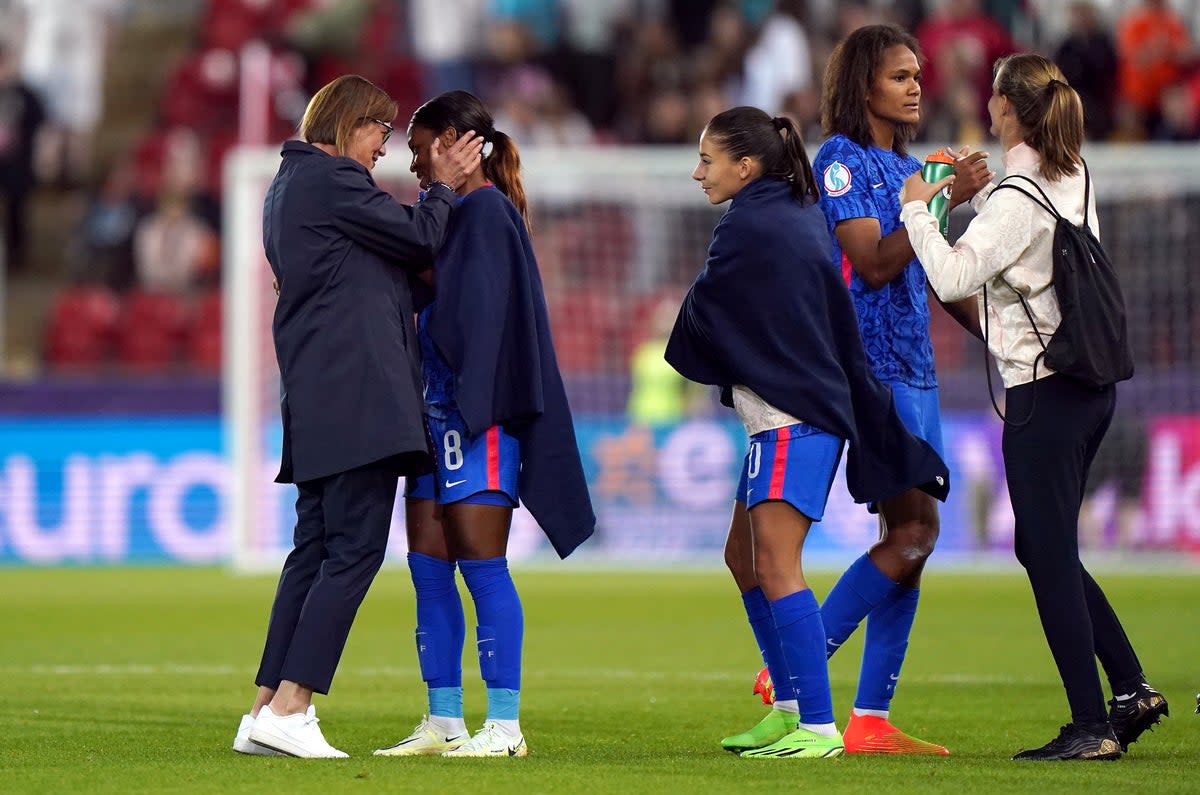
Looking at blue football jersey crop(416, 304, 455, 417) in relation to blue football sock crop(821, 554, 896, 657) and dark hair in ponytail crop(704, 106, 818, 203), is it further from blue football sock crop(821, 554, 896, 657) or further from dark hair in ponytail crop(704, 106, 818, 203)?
blue football sock crop(821, 554, 896, 657)

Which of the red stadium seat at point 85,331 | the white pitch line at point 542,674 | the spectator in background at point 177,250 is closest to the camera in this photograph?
the white pitch line at point 542,674

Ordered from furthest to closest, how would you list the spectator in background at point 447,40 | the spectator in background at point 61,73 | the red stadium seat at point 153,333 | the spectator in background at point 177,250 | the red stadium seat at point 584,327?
the spectator in background at point 61,73 → the spectator in background at point 447,40 → the spectator in background at point 177,250 → the red stadium seat at point 153,333 → the red stadium seat at point 584,327

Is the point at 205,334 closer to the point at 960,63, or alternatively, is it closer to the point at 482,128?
the point at 960,63

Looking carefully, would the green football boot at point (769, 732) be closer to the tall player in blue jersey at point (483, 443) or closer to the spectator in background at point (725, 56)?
the tall player in blue jersey at point (483, 443)

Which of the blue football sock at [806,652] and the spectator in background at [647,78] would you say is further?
the spectator in background at [647,78]

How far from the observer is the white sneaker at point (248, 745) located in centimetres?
572

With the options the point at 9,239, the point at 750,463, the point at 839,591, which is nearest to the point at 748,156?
the point at 750,463

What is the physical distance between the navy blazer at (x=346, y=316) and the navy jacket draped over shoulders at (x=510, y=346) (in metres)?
0.10

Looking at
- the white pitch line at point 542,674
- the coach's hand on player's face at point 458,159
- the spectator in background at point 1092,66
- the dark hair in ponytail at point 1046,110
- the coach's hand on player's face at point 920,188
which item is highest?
the spectator in background at point 1092,66

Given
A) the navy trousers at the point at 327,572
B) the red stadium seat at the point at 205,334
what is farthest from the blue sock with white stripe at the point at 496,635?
the red stadium seat at the point at 205,334

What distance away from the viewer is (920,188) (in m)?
5.78

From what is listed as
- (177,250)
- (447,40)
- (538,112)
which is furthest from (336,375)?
(447,40)

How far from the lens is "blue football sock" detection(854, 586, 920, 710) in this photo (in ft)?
19.9

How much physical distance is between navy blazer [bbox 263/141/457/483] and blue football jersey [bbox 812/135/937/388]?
46.9 inches
